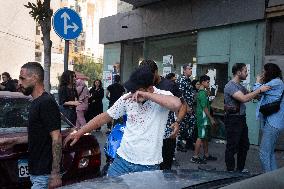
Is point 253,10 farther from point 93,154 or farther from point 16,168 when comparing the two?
point 16,168

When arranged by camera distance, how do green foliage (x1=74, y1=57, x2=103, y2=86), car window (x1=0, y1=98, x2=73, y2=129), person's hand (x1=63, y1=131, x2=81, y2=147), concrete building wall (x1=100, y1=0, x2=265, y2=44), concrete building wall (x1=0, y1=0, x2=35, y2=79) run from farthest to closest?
green foliage (x1=74, y1=57, x2=103, y2=86)
concrete building wall (x1=0, y1=0, x2=35, y2=79)
concrete building wall (x1=100, y1=0, x2=265, y2=44)
car window (x1=0, y1=98, x2=73, y2=129)
person's hand (x1=63, y1=131, x2=81, y2=147)

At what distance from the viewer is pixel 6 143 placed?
3.75 meters

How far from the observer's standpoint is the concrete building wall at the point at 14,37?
5016cm

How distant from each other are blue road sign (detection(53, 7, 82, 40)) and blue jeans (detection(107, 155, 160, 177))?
14.0ft

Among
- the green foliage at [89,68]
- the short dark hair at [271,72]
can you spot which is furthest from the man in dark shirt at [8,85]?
the green foliage at [89,68]

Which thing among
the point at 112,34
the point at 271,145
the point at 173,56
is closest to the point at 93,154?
the point at 271,145

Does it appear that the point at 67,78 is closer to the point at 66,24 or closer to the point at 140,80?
the point at 66,24

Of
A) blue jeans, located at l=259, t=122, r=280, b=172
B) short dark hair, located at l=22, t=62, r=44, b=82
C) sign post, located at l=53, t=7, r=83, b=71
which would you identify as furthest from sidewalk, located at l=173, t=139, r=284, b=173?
short dark hair, located at l=22, t=62, r=44, b=82

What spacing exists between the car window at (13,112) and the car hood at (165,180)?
206 cm

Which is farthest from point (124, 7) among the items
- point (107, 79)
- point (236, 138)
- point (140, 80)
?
point (140, 80)

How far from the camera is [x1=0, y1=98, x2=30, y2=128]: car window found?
14.6ft

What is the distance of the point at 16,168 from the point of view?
3.83 metres

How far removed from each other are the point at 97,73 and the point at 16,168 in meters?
64.0

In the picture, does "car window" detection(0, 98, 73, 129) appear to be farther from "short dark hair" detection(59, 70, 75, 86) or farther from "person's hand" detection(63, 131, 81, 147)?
"short dark hair" detection(59, 70, 75, 86)
